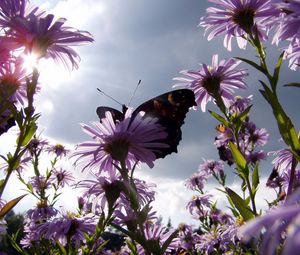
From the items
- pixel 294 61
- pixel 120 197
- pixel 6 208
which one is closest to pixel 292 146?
pixel 294 61

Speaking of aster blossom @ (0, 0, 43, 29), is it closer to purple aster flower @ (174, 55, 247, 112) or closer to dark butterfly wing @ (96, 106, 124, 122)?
dark butterfly wing @ (96, 106, 124, 122)

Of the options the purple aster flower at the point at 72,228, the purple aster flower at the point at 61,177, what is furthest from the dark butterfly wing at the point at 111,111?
the purple aster flower at the point at 61,177

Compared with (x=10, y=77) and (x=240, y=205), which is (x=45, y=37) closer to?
(x=10, y=77)

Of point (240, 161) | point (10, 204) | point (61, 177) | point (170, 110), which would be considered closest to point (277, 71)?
point (240, 161)

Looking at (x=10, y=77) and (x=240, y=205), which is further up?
(x=10, y=77)

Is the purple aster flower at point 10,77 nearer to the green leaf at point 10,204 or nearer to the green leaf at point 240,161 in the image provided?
the green leaf at point 10,204

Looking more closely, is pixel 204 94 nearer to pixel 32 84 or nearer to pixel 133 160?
pixel 133 160

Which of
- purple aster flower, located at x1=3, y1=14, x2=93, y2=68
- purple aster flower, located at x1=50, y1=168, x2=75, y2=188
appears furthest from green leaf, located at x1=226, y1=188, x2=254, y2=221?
purple aster flower, located at x1=50, y1=168, x2=75, y2=188
